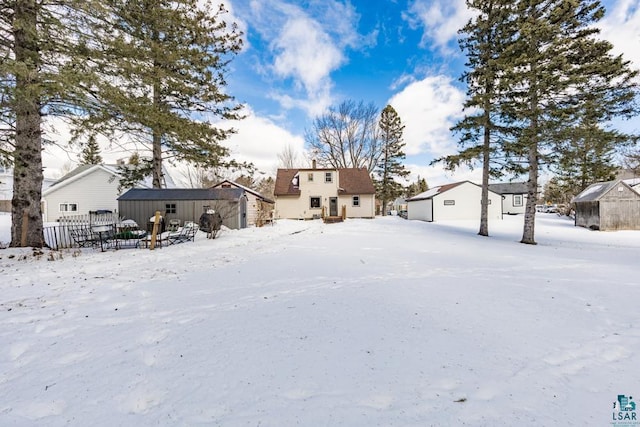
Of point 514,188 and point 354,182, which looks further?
point 514,188

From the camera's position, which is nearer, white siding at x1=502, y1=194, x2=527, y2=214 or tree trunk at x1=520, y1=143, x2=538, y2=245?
tree trunk at x1=520, y1=143, x2=538, y2=245

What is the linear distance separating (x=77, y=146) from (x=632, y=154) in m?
21.9

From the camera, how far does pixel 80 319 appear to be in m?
3.44

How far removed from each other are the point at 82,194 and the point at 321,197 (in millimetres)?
21032

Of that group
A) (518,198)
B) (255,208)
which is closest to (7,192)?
(255,208)

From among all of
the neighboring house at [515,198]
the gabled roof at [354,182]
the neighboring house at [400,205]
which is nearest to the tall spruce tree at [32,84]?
the gabled roof at [354,182]

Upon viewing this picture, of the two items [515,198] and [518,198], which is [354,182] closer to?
[515,198]

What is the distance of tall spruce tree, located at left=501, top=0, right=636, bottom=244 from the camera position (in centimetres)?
984

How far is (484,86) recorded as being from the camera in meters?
13.2

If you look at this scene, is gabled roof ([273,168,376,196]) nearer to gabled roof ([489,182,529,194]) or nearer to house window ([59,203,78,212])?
house window ([59,203,78,212])

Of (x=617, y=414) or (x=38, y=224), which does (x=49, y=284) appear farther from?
(x=617, y=414)

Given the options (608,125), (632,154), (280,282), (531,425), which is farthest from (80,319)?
(632,154)

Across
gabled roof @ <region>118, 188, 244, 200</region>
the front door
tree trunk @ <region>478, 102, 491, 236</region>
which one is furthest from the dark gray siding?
tree trunk @ <region>478, 102, 491, 236</region>

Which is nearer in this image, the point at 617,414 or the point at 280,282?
the point at 617,414
